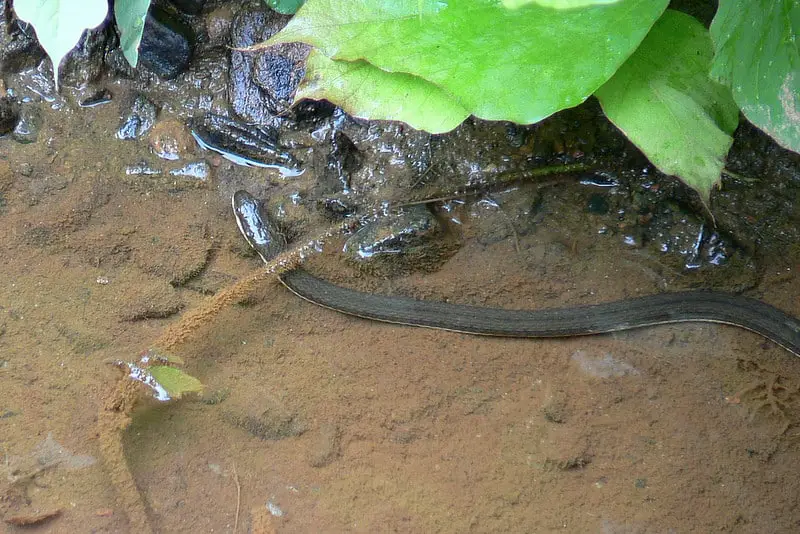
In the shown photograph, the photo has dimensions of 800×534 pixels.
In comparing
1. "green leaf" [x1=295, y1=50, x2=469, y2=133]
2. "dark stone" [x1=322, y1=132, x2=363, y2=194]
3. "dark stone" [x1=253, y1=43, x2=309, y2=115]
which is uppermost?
"green leaf" [x1=295, y1=50, x2=469, y2=133]

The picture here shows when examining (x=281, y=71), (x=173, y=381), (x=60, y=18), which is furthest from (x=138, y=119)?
(x=60, y=18)

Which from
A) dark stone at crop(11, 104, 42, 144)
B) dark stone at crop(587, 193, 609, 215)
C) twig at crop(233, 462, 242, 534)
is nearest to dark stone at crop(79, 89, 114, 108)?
dark stone at crop(11, 104, 42, 144)

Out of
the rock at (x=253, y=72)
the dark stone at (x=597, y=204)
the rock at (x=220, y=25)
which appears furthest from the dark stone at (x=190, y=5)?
the dark stone at (x=597, y=204)

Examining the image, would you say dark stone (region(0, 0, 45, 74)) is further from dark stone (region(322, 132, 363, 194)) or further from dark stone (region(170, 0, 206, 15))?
dark stone (region(322, 132, 363, 194))

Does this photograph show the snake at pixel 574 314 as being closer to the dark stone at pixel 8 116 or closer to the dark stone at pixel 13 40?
Answer: the dark stone at pixel 8 116

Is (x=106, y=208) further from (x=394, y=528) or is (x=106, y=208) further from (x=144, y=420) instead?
(x=394, y=528)
